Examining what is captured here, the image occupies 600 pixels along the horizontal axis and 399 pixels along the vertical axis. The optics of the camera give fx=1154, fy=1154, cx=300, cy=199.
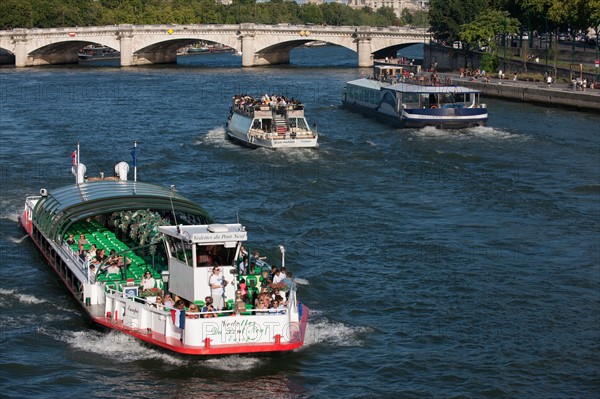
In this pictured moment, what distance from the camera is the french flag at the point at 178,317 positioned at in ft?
90.3

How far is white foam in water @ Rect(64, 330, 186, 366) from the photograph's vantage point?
28.7 metres

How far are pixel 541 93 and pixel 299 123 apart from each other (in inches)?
1107

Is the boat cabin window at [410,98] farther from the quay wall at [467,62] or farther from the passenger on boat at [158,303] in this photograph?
the passenger on boat at [158,303]

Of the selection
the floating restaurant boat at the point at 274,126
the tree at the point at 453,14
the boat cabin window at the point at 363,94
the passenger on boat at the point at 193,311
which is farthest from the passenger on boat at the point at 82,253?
the tree at the point at 453,14

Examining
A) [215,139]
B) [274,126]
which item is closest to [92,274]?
[274,126]

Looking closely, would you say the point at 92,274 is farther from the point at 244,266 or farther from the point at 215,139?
the point at 215,139

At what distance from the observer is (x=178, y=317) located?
27.7 meters

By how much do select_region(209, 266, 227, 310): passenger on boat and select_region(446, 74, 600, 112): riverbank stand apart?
55.4 m

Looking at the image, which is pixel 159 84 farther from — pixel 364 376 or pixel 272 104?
pixel 364 376

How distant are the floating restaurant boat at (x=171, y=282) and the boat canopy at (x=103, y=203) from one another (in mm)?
50

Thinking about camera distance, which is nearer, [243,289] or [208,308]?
[208,308]

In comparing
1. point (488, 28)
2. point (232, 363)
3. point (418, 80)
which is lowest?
point (232, 363)

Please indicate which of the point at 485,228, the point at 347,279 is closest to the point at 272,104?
the point at 485,228

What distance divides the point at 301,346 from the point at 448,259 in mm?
10978
